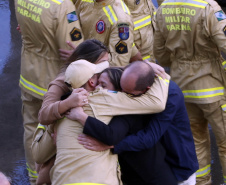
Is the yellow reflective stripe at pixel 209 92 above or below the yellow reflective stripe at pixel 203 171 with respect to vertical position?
above

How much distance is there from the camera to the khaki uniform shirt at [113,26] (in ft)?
13.4

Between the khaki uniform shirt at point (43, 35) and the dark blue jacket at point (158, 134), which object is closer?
the dark blue jacket at point (158, 134)

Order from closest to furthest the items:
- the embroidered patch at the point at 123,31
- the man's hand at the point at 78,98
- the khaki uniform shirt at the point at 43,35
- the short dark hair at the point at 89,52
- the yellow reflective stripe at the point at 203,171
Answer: the man's hand at the point at 78,98 → the short dark hair at the point at 89,52 → the khaki uniform shirt at the point at 43,35 → the embroidered patch at the point at 123,31 → the yellow reflective stripe at the point at 203,171

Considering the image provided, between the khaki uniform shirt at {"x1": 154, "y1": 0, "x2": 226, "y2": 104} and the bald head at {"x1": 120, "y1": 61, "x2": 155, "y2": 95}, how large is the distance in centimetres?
138

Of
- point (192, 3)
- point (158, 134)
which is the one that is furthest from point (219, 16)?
point (158, 134)

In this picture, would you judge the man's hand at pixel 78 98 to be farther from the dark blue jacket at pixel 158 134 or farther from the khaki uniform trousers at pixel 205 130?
the khaki uniform trousers at pixel 205 130

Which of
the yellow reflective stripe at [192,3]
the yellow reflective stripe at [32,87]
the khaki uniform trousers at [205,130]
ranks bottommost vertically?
the khaki uniform trousers at [205,130]

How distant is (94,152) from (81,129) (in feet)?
0.49

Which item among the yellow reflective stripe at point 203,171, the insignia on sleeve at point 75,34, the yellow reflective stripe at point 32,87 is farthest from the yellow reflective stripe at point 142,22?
the yellow reflective stripe at point 203,171

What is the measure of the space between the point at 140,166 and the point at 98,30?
1827 mm

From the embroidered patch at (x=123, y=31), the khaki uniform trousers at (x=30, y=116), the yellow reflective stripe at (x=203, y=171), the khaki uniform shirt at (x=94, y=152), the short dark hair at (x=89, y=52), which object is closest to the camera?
the khaki uniform shirt at (x=94, y=152)

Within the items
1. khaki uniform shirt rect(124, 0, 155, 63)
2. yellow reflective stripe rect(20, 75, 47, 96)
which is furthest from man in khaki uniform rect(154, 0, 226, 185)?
yellow reflective stripe rect(20, 75, 47, 96)

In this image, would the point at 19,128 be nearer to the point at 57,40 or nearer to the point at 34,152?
the point at 57,40

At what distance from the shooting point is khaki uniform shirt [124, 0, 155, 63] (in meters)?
5.31
